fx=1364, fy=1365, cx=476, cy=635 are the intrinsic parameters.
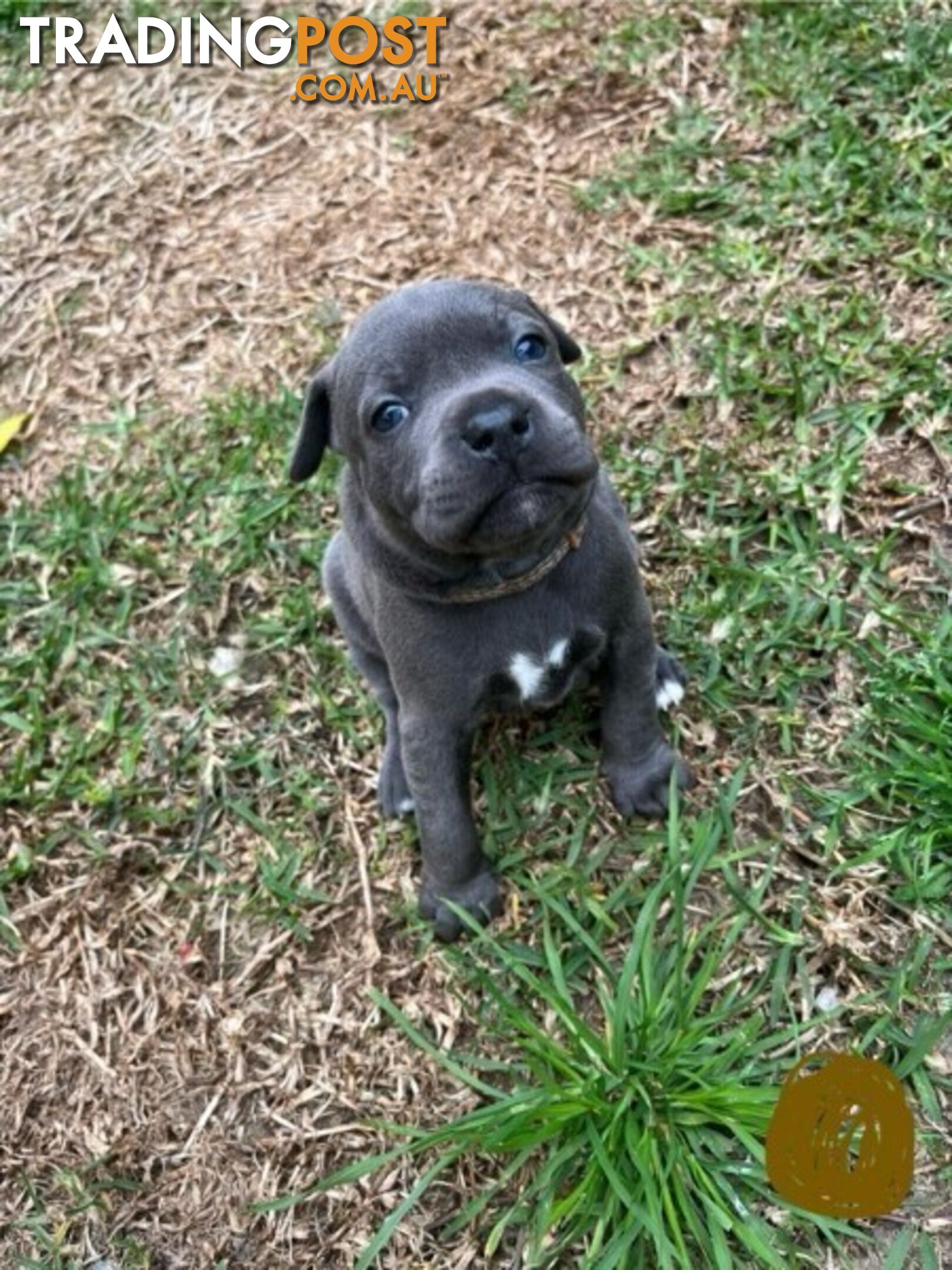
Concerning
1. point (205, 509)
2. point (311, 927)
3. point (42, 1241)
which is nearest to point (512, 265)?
point (205, 509)

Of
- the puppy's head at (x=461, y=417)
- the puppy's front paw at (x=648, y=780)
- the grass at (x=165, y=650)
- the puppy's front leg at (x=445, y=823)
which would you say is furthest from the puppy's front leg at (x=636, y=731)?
the grass at (x=165, y=650)

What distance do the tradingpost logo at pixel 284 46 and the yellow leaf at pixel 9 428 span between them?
1747 millimetres

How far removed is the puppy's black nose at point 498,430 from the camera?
271cm

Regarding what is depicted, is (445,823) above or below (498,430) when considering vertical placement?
below

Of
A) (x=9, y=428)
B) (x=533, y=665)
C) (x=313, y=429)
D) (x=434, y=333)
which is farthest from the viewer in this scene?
(x=9, y=428)

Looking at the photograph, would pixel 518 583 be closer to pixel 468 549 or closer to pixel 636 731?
pixel 468 549

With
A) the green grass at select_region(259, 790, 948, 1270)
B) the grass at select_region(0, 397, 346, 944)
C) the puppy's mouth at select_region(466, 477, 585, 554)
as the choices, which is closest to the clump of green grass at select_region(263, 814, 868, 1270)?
the green grass at select_region(259, 790, 948, 1270)

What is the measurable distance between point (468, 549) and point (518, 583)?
0.94 ft

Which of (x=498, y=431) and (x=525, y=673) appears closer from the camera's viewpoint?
(x=498, y=431)

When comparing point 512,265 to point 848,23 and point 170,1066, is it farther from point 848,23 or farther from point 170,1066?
point 170,1066

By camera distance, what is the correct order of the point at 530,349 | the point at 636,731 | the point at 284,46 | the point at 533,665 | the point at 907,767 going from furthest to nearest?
the point at 284,46 < the point at 636,731 < the point at 907,767 < the point at 533,665 < the point at 530,349

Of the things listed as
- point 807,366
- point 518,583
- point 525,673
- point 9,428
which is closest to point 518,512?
point 518,583

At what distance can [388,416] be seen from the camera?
9.85 feet

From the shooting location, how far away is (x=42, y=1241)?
3.53 meters
